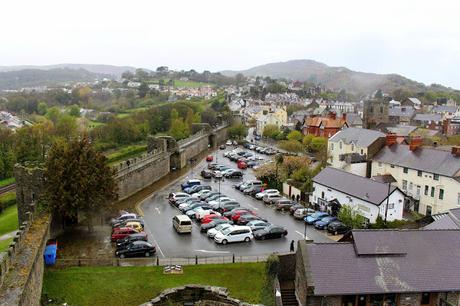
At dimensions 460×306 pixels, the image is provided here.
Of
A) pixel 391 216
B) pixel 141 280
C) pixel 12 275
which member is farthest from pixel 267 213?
pixel 12 275

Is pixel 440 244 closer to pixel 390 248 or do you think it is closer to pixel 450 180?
pixel 390 248

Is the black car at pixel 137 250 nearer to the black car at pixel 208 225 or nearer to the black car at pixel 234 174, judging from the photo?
the black car at pixel 208 225

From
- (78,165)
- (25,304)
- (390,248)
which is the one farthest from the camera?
(78,165)

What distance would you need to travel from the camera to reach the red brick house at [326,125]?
66250 millimetres

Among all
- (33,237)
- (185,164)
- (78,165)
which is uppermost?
(78,165)

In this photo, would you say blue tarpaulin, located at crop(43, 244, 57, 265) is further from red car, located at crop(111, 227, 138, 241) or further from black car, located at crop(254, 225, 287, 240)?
black car, located at crop(254, 225, 287, 240)

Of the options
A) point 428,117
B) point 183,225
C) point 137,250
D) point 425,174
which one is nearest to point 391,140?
point 425,174

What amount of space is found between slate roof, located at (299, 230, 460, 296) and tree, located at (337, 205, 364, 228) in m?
8.84

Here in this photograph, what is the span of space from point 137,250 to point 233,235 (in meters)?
6.32

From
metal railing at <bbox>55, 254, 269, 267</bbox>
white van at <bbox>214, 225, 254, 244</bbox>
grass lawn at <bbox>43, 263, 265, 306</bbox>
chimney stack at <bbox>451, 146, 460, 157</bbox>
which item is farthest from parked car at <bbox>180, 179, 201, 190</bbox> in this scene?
chimney stack at <bbox>451, 146, 460, 157</bbox>

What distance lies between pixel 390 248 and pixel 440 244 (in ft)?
9.76

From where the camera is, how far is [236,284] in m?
22.0

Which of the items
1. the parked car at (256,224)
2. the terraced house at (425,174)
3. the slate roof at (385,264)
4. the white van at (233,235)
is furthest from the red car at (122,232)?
the terraced house at (425,174)

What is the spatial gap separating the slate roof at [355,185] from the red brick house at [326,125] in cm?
2897
